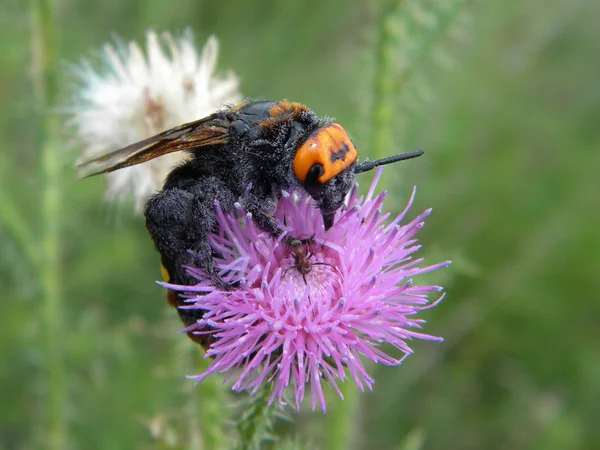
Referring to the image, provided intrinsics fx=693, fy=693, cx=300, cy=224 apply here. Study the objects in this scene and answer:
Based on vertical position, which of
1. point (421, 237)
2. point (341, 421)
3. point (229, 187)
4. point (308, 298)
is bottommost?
point (341, 421)

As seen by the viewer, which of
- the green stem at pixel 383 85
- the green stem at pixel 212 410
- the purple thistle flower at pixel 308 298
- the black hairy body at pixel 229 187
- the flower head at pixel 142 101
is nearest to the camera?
the purple thistle flower at pixel 308 298

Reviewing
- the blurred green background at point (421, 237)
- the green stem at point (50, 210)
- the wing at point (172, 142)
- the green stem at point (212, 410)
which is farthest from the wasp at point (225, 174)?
the green stem at point (50, 210)

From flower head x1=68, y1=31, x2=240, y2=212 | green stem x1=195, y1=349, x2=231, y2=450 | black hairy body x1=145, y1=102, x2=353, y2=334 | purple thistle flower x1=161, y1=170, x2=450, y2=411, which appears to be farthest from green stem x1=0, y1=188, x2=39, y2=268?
purple thistle flower x1=161, y1=170, x2=450, y2=411

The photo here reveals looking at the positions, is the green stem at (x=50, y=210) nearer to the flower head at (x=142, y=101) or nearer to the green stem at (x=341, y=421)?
the flower head at (x=142, y=101)

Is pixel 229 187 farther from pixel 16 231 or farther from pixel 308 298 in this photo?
pixel 16 231

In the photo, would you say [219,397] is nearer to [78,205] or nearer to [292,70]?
[78,205]

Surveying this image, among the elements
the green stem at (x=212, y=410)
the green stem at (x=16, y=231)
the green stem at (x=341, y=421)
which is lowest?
the green stem at (x=341, y=421)

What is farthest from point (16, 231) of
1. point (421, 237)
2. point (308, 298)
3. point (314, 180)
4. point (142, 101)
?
point (421, 237)

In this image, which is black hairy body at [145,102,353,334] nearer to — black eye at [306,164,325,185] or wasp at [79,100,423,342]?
wasp at [79,100,423,342]
